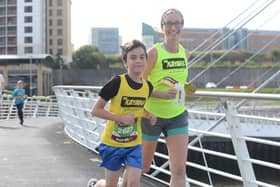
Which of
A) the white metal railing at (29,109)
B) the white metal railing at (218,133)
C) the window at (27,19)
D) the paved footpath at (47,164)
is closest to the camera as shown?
the white metal railing at (218,133)

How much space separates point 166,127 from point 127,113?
1.59 feet

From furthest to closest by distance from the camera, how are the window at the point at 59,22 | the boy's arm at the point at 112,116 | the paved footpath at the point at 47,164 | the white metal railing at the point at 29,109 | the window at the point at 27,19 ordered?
the window at the point at 59,22 → the window at the point at 27,19 → the white metal railing at the point at 29,109 → the paved footpath at the point at 47,164 → the boy's arm at the point at 112,116

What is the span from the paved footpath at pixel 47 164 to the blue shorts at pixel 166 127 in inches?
68.4

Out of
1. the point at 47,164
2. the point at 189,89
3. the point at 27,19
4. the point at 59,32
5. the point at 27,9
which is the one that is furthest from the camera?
the point at 59,32

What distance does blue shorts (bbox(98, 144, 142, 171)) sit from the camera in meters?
3.93

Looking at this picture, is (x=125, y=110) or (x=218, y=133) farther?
(x=218, y=133)

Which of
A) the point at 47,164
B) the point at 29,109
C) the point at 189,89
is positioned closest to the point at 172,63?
the point at 189,89

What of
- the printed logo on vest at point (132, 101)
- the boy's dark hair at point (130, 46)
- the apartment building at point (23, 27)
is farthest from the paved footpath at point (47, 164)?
the apartment building at point (23, 27)

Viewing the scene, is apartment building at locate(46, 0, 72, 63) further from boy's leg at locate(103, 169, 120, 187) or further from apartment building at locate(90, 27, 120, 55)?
boy's leg at locate(103, 169, 120, 187)

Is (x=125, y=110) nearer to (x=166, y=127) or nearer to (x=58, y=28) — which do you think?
(x=166, y=127)

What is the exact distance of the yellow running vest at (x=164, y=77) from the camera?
13.9ft

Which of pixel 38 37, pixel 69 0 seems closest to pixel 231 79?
pixel 38 37

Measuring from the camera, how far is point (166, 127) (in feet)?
14.1

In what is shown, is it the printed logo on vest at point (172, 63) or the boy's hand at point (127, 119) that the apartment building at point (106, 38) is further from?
the boy's hand at point (127, 119)
